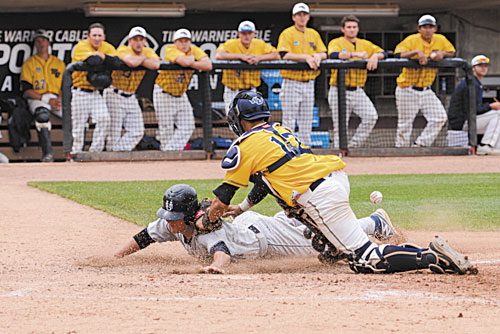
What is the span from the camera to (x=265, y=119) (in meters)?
5.41

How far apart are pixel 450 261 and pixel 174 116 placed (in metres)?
8.53

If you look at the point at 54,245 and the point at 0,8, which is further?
the point at 0,8

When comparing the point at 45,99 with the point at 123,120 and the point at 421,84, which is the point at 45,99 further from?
the point at 421,84

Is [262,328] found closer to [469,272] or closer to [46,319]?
[46,319]

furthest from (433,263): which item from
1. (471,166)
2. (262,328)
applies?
(471,166)

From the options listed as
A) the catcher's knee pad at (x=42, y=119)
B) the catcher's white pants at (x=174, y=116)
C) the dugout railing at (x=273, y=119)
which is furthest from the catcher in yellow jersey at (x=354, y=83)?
the catcher's knee pad at (x=42, y=119)

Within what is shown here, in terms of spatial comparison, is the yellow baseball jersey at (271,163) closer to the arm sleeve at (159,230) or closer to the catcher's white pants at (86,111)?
the arm sleeve at (159,230)

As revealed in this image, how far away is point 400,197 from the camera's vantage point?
376 inches

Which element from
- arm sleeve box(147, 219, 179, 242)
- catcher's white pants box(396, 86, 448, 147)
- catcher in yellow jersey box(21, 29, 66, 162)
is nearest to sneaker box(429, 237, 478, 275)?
arm sleeve box(147, 219, 179, 242)

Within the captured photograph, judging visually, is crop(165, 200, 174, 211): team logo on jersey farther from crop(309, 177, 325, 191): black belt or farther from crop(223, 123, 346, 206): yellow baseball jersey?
crop(309, 177, 325, 191): black belt

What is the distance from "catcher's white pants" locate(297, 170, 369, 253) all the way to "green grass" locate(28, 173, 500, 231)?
2.64m

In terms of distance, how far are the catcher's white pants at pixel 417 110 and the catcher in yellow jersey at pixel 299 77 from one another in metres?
1.78

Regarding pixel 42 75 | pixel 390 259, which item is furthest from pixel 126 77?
pixel 390 259

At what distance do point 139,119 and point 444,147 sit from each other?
5.51m
